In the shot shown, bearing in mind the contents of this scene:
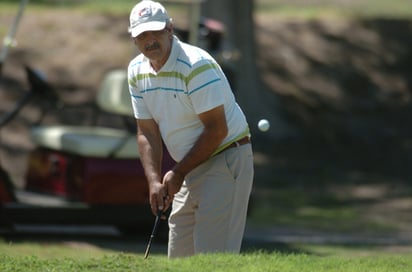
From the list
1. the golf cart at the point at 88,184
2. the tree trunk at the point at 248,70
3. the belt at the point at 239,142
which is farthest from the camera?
the tree trunk at the point at 248,70

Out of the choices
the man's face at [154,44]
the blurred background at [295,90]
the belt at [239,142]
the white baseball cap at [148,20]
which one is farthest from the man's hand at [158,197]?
the blurred background at [295,90]

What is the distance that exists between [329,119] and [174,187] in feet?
38.0

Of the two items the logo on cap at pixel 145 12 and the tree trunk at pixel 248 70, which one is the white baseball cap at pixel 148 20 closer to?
the logo on cap at pixel 145 12

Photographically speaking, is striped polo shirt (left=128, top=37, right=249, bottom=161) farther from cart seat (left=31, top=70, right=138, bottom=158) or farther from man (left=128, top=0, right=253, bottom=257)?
cart seat (left=31, top=70, right=138, bottom=158)

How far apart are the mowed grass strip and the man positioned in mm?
382

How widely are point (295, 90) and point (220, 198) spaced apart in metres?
12.1

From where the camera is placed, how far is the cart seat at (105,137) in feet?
32.4

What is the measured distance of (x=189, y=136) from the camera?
557 cm

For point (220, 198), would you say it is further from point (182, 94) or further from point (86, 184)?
point (86, 184)

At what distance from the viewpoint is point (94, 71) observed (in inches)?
632

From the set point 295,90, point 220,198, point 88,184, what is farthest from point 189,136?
point 295,90

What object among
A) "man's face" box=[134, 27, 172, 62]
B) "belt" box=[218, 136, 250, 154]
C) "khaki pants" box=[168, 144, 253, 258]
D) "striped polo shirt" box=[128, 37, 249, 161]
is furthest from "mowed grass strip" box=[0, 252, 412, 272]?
"man's face" box=[134, 27, 172, 62]

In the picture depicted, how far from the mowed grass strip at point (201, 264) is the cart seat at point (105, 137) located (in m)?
4.65

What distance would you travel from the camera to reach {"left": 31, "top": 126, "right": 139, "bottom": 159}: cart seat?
32.4ft
